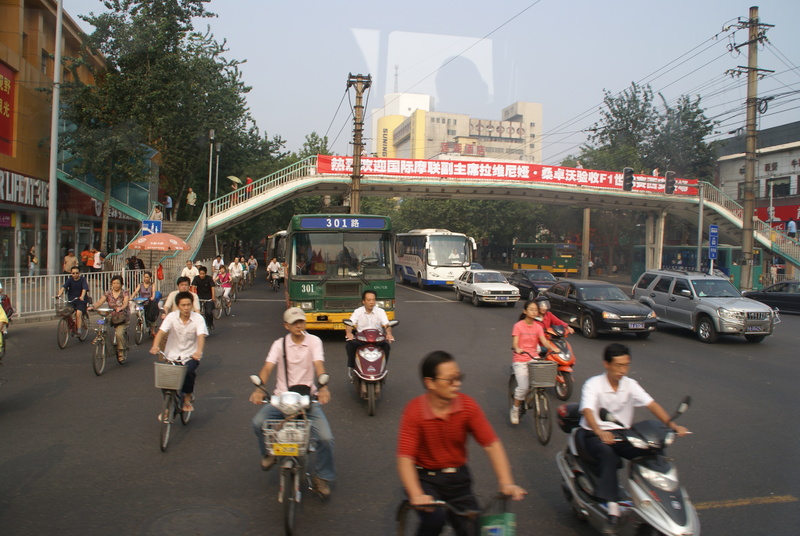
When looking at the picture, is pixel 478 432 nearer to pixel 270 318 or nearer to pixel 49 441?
pixel 49 441

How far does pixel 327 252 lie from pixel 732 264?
3199 cm

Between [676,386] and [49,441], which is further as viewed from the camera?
[676,386]

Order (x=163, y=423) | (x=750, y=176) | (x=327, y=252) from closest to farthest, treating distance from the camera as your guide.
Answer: (x=163, y=423)
(x=327, y=252)
(x=750, y=176)

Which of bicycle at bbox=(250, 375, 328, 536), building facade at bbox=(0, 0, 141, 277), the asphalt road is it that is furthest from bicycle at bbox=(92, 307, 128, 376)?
building facade at bbox=(0, 0, 141, 277)

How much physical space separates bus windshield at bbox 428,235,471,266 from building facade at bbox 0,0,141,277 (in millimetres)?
16040

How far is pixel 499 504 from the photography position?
327 centimetres

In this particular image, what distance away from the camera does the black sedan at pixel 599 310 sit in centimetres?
1413

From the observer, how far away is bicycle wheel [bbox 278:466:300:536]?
4.12 m

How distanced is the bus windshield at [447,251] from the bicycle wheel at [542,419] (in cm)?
2324

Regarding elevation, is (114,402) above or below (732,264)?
below

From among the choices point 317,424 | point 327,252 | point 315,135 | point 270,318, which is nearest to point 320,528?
point 317,424

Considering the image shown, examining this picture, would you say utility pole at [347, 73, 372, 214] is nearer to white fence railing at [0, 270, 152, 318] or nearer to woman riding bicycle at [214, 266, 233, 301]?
woman riding bicycle at [214, 266, 233, 301]

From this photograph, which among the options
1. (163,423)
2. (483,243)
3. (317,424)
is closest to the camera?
(317,424)

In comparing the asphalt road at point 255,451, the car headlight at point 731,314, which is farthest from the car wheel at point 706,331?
the asphalt road at point 255,451
